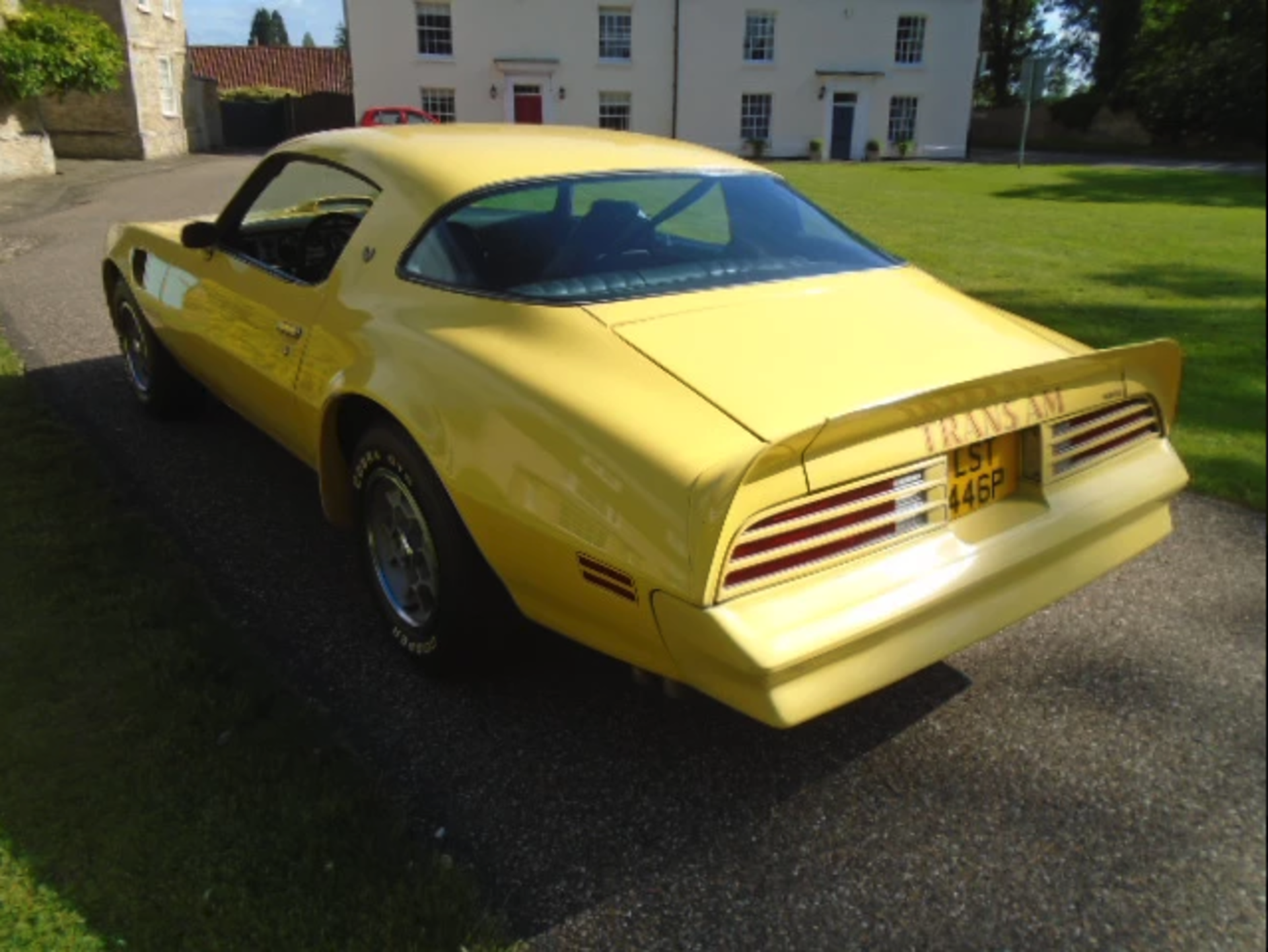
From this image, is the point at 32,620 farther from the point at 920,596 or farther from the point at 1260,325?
the point at 1260,325

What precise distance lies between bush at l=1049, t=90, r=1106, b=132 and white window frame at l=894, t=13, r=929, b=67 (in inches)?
1504

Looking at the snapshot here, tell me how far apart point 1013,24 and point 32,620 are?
3.32 metres

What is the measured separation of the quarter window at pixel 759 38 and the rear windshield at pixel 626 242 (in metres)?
33.6

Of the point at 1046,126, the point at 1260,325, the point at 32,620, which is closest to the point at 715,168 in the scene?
the point at 1046,126

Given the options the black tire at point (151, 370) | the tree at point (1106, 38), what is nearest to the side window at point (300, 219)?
the black tire at point (151, 370)

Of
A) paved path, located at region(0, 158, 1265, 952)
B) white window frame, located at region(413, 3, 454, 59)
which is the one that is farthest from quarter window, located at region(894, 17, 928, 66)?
paved path, located at region(0, 158, 1265, 952)

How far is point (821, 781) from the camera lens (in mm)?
2484

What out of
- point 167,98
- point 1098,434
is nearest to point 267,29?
point 1098,434

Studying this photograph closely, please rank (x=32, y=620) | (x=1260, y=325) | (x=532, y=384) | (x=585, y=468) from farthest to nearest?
(x=32, y=620)
(x=532, y=384)
(x=585, y=468)
(x=1260, y=325)

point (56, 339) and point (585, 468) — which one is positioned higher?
point (585, 468)

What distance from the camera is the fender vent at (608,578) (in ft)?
6.70

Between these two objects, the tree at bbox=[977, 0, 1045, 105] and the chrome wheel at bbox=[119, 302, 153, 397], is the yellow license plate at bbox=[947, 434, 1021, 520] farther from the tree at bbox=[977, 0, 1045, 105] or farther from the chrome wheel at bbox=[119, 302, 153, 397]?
the chrome wheel at bbox=[119, 302, 153, 397]

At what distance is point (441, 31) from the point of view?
31.6 meters

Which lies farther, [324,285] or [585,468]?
[324,285]
